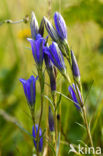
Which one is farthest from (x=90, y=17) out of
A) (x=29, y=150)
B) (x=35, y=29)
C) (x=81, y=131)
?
(x=35, y=29)

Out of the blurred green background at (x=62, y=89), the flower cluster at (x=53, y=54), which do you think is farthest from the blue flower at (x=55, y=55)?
the blurred green background at (x=62, y=89)

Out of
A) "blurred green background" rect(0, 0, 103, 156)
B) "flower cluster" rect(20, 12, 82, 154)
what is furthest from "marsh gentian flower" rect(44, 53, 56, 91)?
"blurred green background" rect(0, 0, 103, 156)

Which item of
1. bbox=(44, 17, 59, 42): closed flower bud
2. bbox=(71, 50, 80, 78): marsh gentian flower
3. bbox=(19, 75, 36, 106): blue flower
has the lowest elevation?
bbox=(19, 75, 36, 106): blue flower

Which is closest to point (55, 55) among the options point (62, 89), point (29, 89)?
point (29, 89)

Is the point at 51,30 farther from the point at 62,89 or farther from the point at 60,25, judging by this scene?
the point at 62,89

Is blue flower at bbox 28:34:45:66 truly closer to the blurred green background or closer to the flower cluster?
the flower cluster
